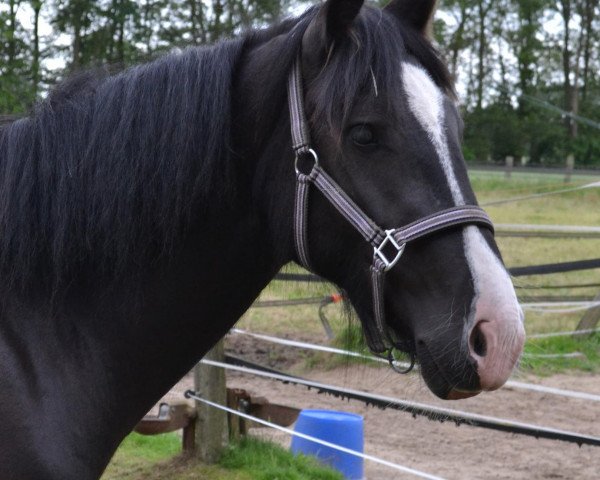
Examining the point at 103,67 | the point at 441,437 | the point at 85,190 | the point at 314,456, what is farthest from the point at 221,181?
the point at 441,437

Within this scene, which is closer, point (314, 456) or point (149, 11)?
point (314, 456)

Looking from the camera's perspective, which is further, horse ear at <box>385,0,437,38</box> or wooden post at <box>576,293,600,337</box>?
wooden post at <box>576,293,600,337</box>

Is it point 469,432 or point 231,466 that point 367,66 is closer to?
point 231,466

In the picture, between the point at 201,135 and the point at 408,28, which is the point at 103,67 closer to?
the point at 201,135

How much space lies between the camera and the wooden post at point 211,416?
4.98 metres

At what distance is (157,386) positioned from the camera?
215cm

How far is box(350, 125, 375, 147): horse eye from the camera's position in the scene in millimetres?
1901

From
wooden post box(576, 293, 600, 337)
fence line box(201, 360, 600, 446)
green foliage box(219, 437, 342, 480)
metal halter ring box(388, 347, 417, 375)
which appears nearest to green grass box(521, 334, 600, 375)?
wooden post box(576, 293, 600, 337)

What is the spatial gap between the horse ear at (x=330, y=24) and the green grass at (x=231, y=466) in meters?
3.15

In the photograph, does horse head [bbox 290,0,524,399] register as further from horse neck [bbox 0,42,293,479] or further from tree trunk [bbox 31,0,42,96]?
tree trunk [bbox 31,0,42,96]

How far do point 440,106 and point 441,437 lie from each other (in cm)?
434

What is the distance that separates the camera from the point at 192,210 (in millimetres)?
2045

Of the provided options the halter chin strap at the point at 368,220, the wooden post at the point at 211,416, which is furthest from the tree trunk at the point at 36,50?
the halter chin strap at the point at 368,220

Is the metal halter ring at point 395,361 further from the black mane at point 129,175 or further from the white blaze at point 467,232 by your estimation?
the black mane at point 129,175
